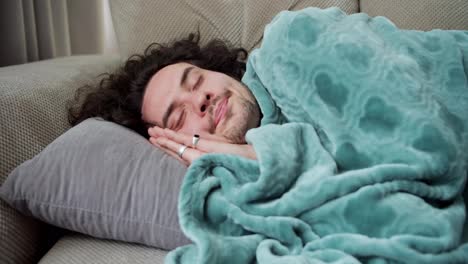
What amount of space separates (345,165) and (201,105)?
402 millimetres

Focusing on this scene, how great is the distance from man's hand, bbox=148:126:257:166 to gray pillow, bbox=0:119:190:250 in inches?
3.6

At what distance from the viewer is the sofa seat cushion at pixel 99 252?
869mm

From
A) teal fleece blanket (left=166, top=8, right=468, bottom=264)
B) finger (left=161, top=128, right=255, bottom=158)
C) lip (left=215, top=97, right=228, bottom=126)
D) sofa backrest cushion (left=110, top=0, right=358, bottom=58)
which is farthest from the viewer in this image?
sofa backrest cushion (left=110, top=0, right=358, bottom=58)

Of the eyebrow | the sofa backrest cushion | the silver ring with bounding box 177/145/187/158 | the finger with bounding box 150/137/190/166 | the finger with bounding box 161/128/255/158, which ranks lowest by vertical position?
the finger with bounding box 150/137/190/166

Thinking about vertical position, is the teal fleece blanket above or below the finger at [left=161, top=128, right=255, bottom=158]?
above

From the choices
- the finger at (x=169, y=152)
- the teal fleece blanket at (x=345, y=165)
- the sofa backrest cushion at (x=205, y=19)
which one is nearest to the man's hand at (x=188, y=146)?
the finger at (x=169, y=152)

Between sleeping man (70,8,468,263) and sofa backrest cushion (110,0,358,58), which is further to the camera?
sofa backrest cushion (110,0,358,58)

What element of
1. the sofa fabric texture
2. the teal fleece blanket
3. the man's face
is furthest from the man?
the sofa fabric texture

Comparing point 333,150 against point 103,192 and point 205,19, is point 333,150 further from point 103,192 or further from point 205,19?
point 205,19

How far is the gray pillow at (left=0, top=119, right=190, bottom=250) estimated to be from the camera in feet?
2.87

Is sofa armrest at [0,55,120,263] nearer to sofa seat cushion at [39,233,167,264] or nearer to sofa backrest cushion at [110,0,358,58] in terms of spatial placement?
sofa seat cushion at [39,233,167,264]

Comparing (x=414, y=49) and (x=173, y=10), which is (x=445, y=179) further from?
(x=173, y=10)

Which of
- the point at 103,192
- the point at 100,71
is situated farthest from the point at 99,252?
the point at 100,71

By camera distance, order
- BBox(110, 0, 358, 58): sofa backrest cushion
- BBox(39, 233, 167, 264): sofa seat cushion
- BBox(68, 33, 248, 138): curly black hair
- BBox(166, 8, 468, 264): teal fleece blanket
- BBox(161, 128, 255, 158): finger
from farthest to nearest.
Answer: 1. BBox(110, 0, 358, 58): sofa backrest cushion
2. BBox(68, 33, 248, 138): curly black hair
3. BBox(161, 128, 255, 158): finger
4. BBox(39, 233, 167, 264): sofa seat cushion
5. BBox(166, 8, 468, 264): teal fleece blanket
